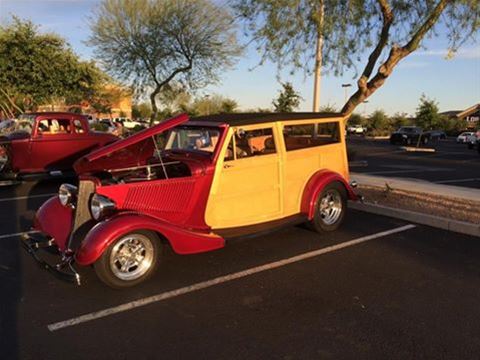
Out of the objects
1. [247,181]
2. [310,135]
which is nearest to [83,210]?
[247,181]

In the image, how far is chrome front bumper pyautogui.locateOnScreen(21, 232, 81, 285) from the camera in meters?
4.22

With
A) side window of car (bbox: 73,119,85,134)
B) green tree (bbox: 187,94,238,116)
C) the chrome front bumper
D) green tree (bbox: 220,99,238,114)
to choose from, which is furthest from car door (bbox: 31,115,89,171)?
green tree (bbox: 220,99,238,114)

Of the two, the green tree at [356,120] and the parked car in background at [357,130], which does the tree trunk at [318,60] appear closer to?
the parked car in background at [357,130]

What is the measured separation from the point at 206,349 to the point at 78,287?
71.9 inches

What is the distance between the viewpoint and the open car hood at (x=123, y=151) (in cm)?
492

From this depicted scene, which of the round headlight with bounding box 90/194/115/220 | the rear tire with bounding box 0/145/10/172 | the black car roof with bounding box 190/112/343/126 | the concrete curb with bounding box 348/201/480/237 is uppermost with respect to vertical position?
the black car roof with bounding box 190/112/343/126

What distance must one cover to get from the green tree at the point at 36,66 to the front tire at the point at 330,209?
18392 mm

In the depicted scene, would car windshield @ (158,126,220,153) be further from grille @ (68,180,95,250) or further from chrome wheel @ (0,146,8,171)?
chrome wheel @ (0,146,8,171)

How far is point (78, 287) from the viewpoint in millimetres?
4594

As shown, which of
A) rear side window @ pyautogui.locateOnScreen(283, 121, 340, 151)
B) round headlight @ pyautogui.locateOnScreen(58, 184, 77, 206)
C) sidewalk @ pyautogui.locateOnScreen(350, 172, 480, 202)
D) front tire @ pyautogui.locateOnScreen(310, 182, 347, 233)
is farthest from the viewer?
sidewalk @ pyautogui.locateOnScreen(350, 172, 480, 202)

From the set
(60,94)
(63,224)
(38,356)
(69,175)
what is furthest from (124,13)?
(38,356)

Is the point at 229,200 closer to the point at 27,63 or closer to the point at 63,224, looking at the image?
A: the point at 63,224

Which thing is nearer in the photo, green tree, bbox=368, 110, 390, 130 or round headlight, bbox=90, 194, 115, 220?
round headlight, bbox=90, 194, 115, 220

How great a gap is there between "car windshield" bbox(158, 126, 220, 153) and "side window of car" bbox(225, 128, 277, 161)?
23 centimetres
